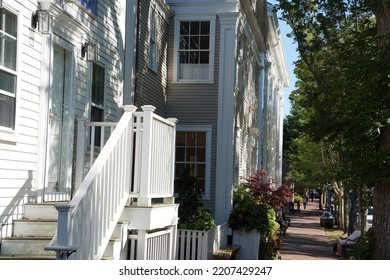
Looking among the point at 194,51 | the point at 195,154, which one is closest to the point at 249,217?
the point at 195,154

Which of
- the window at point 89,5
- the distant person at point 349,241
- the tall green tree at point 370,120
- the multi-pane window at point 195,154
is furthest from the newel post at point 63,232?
the distant person at point 349,241

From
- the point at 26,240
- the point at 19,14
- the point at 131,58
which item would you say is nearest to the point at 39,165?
the point at 26,240

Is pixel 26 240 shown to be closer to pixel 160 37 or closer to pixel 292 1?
pixel 160 37

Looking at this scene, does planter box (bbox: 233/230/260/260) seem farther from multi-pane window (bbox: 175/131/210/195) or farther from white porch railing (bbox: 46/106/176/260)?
white porch railing (bbox: 46/106/176/260)

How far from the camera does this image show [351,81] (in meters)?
16.2

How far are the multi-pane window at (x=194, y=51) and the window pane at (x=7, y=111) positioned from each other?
34.0ft

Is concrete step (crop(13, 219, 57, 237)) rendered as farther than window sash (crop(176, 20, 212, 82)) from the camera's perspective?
No

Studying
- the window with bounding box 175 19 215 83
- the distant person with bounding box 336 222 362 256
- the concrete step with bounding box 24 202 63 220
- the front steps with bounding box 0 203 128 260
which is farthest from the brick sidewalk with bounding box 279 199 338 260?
the concrete step with bounding box 24 202 63 220

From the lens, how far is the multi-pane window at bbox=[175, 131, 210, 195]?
18.5 meters

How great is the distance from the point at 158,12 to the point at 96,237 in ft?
33.8

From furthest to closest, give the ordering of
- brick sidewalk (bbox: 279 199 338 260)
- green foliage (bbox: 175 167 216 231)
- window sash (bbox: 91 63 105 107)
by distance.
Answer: brick sidewalk (bbox: 279 199 338 260) < green foliage (bbox: 175 167 216 231) < window sash (bbox: 91 63 105 107)

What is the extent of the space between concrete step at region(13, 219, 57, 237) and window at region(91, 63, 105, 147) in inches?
133

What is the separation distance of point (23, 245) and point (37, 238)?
0.17 metres

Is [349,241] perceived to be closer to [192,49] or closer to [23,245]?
[192,49]
